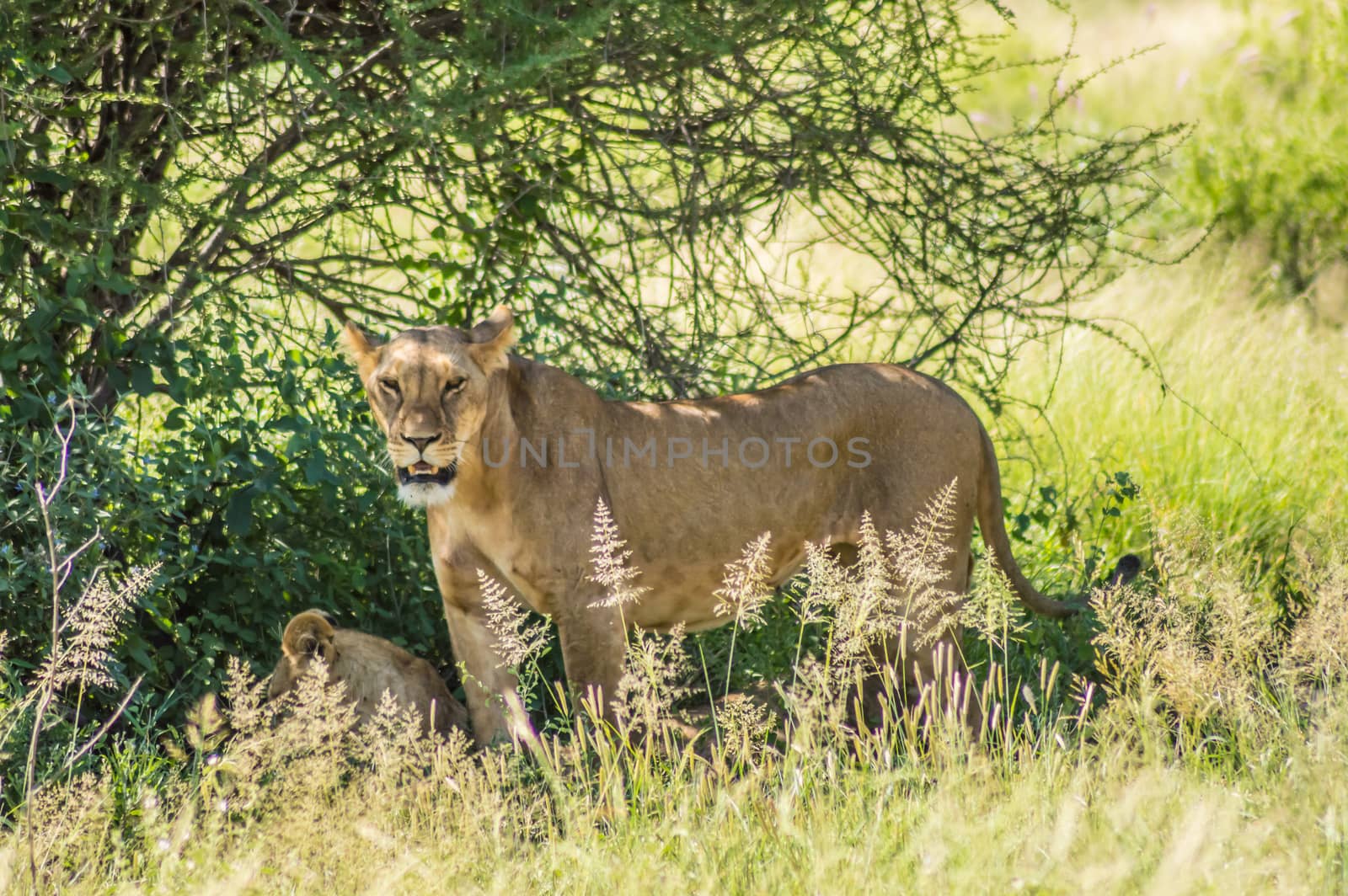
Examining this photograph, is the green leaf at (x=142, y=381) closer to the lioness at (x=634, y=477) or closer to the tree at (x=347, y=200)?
the tree at (x=347, y=200)

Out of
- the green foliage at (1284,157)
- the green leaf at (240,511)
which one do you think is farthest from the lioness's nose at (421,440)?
the green foliage at (1284,157)

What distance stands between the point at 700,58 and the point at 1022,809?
116 inches

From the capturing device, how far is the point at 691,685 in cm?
559

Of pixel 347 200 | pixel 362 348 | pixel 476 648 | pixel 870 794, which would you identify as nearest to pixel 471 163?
pixel 347 200

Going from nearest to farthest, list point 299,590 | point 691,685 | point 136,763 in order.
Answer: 1. point 136,763
2. point 299,590
3. point 691,685

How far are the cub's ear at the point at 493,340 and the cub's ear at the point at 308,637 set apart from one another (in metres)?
0.95

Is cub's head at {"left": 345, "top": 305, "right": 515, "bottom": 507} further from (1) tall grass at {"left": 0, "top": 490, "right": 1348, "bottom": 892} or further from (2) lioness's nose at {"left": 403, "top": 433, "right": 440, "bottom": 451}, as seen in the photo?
(1) tall grass at {"left": 0, "top": 490, "right": 1348, "bottom": 892}

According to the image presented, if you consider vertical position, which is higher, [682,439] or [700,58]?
[700,58]

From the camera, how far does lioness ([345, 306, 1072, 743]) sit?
4.21m

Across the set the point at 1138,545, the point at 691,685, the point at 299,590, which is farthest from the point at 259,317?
the point at 1138,545

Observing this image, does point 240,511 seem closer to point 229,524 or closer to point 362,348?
point 229,524

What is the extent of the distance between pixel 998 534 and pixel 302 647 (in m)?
2.26

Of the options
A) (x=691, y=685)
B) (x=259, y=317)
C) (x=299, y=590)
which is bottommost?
(x=691, y=685)

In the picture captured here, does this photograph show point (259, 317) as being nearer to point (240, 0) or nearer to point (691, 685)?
point (240, 0)
